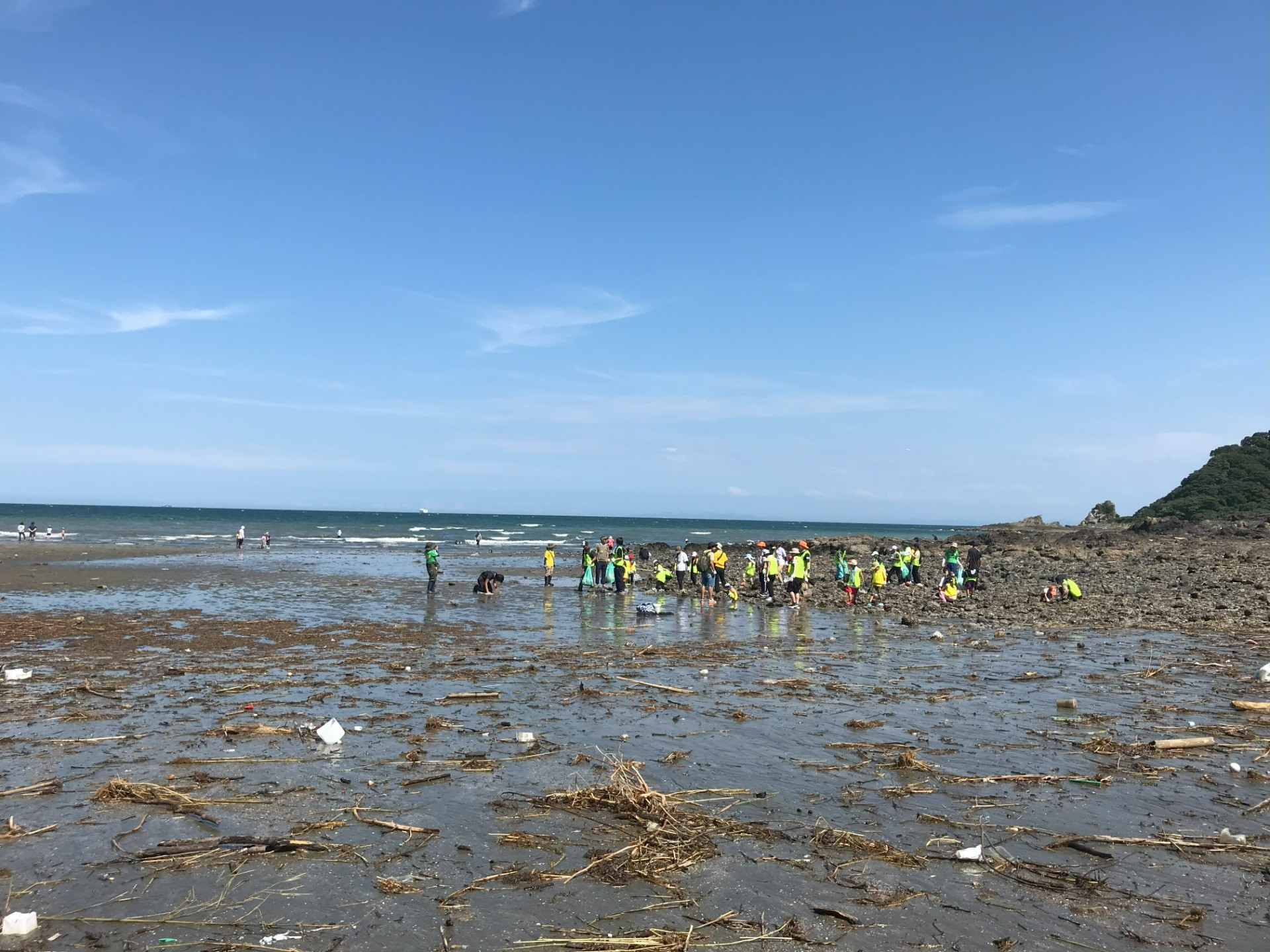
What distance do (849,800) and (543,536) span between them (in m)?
87.9

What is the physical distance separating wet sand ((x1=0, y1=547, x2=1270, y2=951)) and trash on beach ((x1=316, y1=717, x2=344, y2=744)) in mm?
188

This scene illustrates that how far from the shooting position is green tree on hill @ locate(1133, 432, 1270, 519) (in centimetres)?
5294

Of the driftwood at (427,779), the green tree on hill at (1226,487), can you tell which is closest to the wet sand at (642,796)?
the driftwood at (427,779)

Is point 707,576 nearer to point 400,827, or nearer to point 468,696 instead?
point 468,696

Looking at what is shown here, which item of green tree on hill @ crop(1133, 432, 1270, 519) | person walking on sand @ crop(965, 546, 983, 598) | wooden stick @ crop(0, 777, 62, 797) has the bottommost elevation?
wooden stick @ crop(0, 777, 62, 797)

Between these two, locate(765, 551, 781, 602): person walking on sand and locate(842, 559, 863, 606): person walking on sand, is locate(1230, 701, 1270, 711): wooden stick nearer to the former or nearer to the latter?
locate(842, 559, 863, 606): person walking on sand

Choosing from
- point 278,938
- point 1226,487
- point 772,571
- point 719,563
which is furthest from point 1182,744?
point 1226,487

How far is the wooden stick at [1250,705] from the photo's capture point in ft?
35.6

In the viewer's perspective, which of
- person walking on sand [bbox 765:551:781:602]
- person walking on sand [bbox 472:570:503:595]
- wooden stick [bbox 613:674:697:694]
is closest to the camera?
wooden stick [bbox 613:674:697:694]

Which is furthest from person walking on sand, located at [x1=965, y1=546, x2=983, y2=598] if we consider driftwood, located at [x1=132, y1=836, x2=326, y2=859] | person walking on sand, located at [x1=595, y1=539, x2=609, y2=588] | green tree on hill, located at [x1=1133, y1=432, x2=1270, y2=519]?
green tree on hill, located at [x1=1133, y1=432, x2=1270, y2=519]

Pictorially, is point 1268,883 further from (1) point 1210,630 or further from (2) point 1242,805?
(1) point 1210,630

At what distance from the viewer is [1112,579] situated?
2814 cm

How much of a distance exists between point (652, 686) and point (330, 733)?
5082mm

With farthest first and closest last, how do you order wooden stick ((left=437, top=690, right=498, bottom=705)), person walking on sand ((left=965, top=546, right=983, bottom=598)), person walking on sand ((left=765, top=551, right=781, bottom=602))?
1. person walking on sand ((left=965, top=546, right=983, bottom=598))
2. person walking on sand ((left=765, top=551, right=781, bottom=602))
3. wooden stick ((left=437, top=690, right=498, bottom=705))
